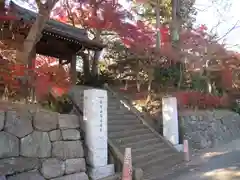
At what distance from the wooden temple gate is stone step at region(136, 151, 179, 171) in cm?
465

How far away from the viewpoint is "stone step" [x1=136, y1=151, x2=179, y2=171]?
8393 millimetres

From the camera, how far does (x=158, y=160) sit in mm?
9117

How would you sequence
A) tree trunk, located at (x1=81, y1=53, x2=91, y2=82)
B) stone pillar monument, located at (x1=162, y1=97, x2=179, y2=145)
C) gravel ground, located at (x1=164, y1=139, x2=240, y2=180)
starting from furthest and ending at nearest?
1. tree trunk, located at (x1=81, y1=53, x2=91, y2=82)
2. stone pillar monument, located at (x1=162, y1=97, x2=179, y2=145)
3. gravel ground, located at (x1=164, y1=139, x2=240, y2=180)

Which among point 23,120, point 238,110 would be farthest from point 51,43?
point 238,110

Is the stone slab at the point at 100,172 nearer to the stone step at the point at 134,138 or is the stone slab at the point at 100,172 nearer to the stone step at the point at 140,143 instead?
the stone step at the point at 140,143

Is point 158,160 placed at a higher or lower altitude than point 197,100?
lower

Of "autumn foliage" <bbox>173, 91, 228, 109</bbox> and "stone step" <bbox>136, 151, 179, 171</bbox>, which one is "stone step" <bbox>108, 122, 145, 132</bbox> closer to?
"stone step" <bbox>136, 151, 179, 171</bbox>

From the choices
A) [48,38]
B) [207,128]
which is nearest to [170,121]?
[207,128]

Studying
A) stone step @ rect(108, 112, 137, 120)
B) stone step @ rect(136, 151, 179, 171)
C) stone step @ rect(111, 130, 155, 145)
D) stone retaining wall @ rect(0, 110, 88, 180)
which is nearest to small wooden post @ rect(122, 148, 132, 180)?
stone retaining wall @ rect(0, 110, 88, 180)

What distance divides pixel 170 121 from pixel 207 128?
12.7ft

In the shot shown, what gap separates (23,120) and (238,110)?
16.6 metres

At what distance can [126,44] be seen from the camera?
15523 millimetres

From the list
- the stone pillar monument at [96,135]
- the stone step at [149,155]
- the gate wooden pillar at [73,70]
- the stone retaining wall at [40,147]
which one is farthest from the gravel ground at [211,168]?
the gate wooden pillar at [73,70]

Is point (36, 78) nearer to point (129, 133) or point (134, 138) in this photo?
point (129, 133)
